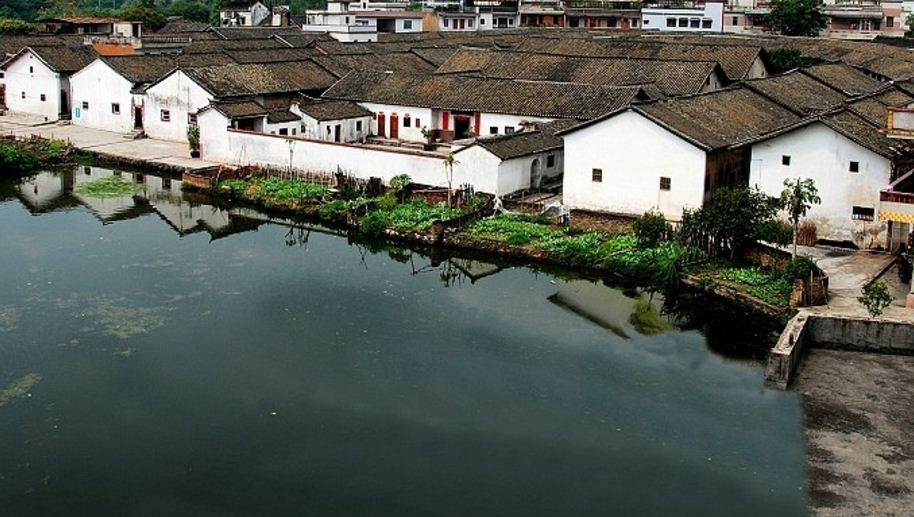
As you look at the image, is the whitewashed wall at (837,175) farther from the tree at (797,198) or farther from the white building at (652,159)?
the white building at (652,159)

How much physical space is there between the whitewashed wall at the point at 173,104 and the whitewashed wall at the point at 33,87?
4.22 metres

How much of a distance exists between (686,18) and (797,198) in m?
34.3

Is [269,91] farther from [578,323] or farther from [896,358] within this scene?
[896,358]

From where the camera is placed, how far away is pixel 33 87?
105 feet

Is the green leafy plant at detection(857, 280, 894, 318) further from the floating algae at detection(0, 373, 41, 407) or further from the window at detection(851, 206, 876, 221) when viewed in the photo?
the floating algae at detection(0, 373, 41, 407)

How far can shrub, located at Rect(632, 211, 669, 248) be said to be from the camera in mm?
17859

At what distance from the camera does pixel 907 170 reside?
17.4 metres

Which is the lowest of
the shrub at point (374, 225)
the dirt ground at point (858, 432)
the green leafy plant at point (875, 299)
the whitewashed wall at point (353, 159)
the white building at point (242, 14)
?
the dirt ground at point (858, 432)

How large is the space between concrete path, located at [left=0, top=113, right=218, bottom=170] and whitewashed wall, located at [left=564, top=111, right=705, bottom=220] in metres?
9.31

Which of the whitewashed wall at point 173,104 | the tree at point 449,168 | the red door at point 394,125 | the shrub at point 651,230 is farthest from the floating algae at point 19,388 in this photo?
the red door at point 394,125

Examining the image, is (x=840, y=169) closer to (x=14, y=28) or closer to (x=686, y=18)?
(x=686, y=18)

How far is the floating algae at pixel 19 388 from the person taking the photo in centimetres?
1239

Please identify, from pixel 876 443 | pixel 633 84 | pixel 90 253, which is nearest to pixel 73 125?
pixel 90 253

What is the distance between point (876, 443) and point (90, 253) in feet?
42.2
